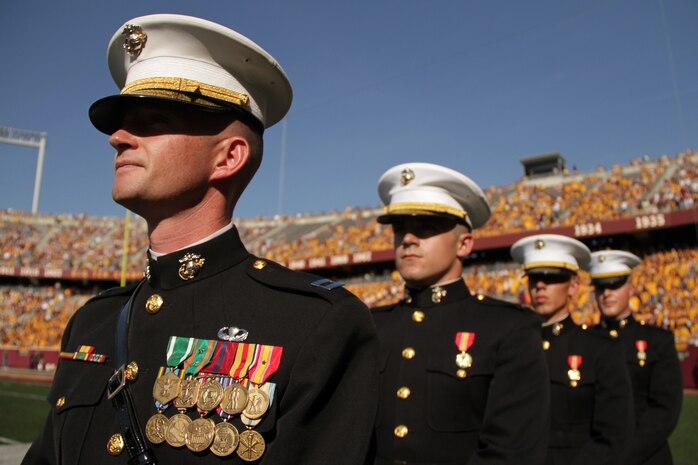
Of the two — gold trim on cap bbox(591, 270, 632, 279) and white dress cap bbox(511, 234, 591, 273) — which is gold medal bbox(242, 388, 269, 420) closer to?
white dress cap bbox(511, 234, 591, 273)

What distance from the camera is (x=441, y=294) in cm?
334

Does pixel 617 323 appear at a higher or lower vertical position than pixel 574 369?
higher

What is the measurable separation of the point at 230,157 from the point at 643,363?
5.24 meters

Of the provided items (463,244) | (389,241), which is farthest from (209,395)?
(389,241)

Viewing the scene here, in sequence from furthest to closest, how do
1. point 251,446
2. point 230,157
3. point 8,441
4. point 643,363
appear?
point 8,441 → point 643,363 → point 230,157 → point 251,446

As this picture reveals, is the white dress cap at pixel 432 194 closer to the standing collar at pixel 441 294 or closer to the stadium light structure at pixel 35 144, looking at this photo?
the standing collar at pixel 441 294

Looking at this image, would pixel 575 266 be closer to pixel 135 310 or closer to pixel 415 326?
pixel 415 326

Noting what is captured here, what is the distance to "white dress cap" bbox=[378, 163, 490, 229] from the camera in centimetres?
340

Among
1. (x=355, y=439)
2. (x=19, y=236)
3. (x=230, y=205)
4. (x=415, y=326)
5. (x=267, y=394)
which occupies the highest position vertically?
(x=19, y=236)

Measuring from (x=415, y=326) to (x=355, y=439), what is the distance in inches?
71.3

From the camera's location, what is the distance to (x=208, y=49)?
1.85 metres

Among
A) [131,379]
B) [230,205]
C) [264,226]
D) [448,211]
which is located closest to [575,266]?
[448,211]

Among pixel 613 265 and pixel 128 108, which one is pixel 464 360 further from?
pixel 613 265

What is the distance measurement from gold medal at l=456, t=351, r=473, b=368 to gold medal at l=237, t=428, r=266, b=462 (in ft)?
5.62
